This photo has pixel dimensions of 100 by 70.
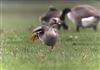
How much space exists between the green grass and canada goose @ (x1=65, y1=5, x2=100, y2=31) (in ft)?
2.27

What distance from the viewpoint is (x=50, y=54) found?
472cm

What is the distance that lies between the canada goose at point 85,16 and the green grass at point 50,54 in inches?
27.2

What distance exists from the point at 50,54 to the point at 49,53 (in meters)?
0.05

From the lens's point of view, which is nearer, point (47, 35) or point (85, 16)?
point (47, 35)

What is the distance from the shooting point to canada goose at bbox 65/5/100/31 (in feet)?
21.1

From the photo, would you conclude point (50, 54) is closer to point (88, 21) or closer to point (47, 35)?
point (47, 35)

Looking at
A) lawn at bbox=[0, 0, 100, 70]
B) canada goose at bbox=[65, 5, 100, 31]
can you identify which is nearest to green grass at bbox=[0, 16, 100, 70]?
lawn at bbox=[0, 0, 100, 70]

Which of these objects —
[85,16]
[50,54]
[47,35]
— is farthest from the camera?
[85,16]

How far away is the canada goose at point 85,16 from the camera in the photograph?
21.1 ft

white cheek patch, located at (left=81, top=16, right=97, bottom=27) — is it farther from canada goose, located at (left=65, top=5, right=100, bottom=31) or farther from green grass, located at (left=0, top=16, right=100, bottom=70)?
green grass, located at (left=0, top=16, right=100, bottom=70)

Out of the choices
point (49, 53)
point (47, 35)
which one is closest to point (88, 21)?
point (47, 35)

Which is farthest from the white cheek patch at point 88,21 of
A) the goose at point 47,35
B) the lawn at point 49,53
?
the goose at point 47,35

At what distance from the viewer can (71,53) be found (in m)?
4.76

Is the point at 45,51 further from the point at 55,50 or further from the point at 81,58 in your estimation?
the point at 81,58
